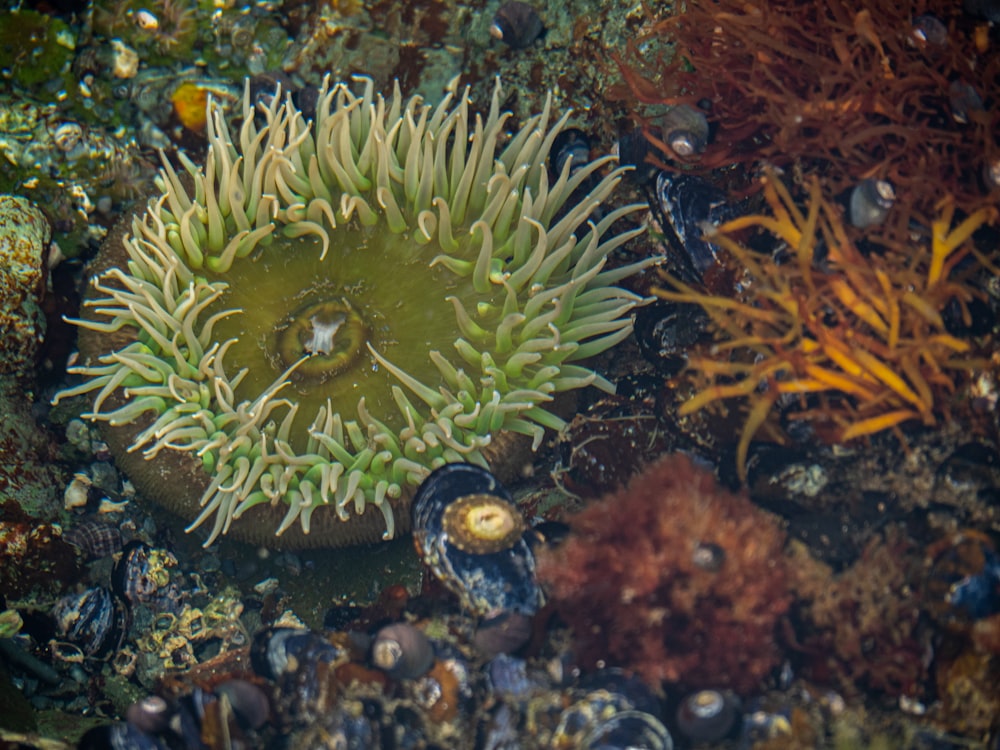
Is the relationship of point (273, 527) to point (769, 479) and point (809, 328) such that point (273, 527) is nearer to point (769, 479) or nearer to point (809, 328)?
point (769, 479)

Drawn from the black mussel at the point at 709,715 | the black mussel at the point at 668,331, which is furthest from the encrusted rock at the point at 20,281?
the black mussel at the point at 709,715

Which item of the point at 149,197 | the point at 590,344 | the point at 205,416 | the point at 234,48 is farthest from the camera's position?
the point at 234,48

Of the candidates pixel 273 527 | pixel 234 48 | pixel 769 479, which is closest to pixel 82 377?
pixel 273 527

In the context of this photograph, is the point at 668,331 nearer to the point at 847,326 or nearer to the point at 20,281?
the point at 847,326

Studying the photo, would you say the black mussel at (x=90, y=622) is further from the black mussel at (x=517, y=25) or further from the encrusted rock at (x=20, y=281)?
the black mussel at (x=517, y=25)

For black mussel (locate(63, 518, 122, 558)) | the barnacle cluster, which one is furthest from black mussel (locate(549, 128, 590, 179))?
black mussel (locate(63, 518, 122, 558))

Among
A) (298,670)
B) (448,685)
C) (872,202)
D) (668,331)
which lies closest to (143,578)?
(298,670)
